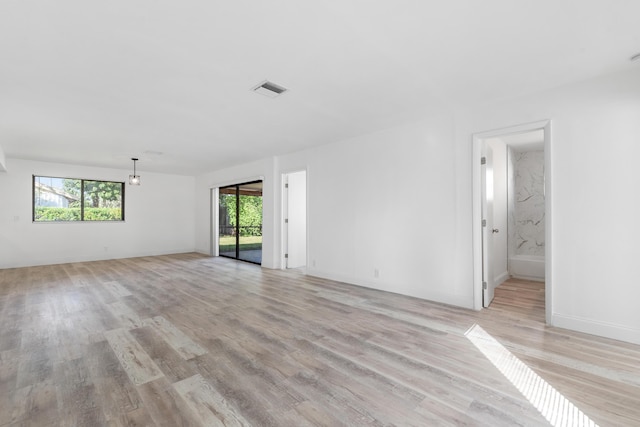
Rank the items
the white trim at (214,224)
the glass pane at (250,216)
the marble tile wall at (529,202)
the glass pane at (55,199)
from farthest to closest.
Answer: the white trim at (214,224) < the glass pane at (250,216) < the glass pane at (55,199) < the marble tile wall at (529,202)

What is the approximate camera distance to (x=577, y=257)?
2895mm

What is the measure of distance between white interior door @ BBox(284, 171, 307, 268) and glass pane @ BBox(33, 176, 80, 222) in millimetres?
5703

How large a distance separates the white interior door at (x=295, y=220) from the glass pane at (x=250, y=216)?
1246 millimetres

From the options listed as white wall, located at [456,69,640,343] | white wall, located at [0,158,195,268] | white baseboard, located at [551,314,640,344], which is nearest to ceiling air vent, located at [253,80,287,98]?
white wall, located at [456,69,640,343]

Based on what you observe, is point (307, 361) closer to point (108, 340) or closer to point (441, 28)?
point (108, 340)

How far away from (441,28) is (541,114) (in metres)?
1.85

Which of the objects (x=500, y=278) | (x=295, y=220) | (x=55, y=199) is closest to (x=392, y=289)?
(x=500, y=278)

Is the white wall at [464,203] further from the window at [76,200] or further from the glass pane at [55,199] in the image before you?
the glass pane at [55,199]

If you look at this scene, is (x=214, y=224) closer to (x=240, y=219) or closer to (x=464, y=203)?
(x=240, y=219)

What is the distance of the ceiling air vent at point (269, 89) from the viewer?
9.61 feet

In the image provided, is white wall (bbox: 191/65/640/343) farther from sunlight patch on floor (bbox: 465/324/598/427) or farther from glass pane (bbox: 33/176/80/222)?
glass pane (bbox: 33/176/80/222)

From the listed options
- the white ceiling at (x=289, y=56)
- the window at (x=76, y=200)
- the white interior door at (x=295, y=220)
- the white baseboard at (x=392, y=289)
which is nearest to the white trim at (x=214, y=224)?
the window at (x=76, y=200)

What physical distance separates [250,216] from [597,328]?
22.9 feet

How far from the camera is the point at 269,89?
9.95 feet
